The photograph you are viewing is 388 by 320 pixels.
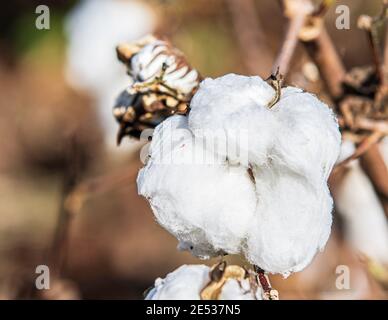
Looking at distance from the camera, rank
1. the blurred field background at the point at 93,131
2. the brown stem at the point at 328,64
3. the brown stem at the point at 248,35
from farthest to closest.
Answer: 1. the blurred field background at the point at 93,131
2. the brown stem at the point at 248,35
3. the brown stem at the point at 328,64

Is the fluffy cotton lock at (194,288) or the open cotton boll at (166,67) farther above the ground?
the open cotton boll at (166,67)

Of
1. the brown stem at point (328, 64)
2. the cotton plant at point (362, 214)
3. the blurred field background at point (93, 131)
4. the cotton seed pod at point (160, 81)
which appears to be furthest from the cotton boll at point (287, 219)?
the blurred field background at point (93, 131)

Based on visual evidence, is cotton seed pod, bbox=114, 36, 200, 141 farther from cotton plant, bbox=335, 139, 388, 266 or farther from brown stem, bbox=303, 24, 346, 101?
cotton plant, bbox=335, 139, 388, 266

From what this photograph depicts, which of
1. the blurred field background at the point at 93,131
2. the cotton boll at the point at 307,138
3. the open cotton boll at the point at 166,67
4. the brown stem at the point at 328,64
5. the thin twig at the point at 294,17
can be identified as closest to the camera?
the cotton boll at the point at 307,138

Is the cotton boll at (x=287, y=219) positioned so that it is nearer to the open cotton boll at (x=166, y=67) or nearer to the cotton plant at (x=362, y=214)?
the open cotton boll at (x=166, y=67)

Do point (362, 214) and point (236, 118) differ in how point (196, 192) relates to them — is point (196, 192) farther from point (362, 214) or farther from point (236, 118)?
point (362, 214)
